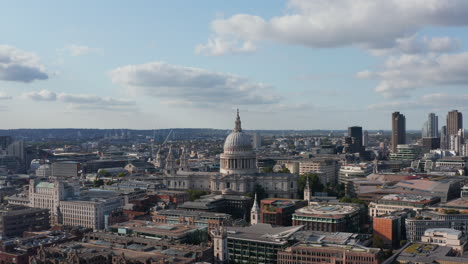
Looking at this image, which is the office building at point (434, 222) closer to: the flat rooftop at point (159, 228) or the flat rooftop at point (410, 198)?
the flat rooftop at point (410, 198)

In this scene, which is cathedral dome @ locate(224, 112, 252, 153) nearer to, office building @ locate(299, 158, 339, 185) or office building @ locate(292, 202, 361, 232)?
office building @ locate(299, 158, 339, 185)

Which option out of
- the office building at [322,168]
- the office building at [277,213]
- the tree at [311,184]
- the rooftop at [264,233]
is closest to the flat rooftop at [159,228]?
the rooftop at [264,233]

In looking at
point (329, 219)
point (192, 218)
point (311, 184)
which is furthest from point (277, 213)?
point (311, 184)

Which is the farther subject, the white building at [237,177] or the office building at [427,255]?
the white building at [237,177]

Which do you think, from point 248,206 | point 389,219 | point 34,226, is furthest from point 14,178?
point 389,219

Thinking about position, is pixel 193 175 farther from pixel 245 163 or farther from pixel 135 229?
pixel 135 229

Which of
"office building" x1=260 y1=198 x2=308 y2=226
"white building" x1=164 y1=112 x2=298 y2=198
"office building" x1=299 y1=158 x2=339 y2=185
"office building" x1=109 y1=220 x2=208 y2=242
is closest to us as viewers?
"office building" x1=109 y1=220 x2=208 y2=242

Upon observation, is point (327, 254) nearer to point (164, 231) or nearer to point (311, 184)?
point (164, 231)

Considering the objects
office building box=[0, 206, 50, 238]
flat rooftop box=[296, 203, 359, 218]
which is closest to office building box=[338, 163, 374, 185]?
flat rooftop box=[296, 203, 359, 218]
